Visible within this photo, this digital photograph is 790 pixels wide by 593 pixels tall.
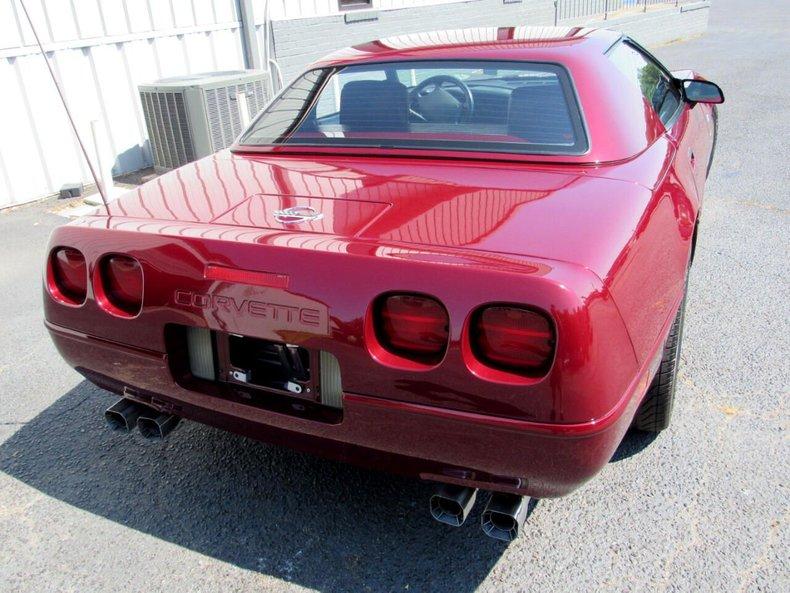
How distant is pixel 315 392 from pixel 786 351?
2532 millimetres

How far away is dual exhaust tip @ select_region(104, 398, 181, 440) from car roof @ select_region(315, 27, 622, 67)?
1.78 m

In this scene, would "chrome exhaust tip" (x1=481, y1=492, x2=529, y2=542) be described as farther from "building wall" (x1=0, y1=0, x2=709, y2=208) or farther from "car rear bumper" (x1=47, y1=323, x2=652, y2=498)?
"building wall" (x1=0, y1=0, x2=709, y2=208)

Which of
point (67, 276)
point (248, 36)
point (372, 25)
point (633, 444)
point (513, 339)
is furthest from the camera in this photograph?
point (372, 25)

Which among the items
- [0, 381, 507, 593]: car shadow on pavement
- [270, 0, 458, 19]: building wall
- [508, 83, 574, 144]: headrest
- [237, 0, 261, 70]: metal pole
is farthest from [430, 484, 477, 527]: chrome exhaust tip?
[270, 0, 458, 19]: building wall

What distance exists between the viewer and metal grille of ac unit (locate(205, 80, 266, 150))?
661cm

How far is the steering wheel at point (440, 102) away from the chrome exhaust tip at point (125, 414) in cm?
159

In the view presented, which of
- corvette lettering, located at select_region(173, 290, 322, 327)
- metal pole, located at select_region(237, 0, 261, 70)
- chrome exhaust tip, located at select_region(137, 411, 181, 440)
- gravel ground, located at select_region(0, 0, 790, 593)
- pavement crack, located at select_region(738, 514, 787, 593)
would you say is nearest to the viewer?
corvette lettering, located at select_region(173, 290, 322, 327)

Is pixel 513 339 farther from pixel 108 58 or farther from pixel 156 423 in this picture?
pixel 108 58

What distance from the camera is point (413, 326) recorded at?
1.89 m

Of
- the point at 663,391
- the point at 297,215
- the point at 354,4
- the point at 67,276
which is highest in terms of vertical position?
the point at 354,4

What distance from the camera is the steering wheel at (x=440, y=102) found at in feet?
9.37

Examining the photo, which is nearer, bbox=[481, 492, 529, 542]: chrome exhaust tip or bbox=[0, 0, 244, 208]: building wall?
bbox=[481, 492, 529, 542]: chrome exhaust tip

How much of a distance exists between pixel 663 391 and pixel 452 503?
111 cm

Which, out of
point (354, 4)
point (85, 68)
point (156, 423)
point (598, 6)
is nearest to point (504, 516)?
point (156, 423)
